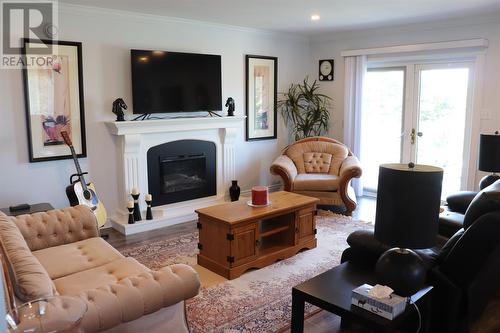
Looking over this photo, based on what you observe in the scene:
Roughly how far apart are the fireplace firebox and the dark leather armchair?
129 inches

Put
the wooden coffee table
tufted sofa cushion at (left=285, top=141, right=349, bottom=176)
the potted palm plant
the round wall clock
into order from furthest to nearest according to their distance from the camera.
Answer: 1. the round wall clock
2. the potted palm plant
3. tufted sofa cushion at (left=285, top=141, right=349, bottom=176)
4. the wooden coffee table

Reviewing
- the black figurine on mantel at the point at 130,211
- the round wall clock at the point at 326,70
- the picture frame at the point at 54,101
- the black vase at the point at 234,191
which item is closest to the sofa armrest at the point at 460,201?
the black vase at the point at 234,191

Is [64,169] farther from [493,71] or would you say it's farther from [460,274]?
[493,71]

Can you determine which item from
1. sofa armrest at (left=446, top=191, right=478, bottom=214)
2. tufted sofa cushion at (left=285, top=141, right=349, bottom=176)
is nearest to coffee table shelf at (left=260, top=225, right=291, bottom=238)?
sofa armrest at (left=446, top=191, right=478, bottom=214)

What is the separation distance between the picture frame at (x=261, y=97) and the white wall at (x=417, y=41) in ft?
3.02

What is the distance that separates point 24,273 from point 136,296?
0.53 meters

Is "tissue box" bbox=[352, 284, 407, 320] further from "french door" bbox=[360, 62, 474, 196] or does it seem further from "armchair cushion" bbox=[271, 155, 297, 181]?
"french door" bbox=[360, 62, 474, 196]

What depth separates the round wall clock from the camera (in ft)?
22.4

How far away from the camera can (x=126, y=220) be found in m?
4.95

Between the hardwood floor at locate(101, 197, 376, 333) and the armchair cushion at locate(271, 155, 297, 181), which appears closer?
the hardwood floor at locate(101, 197, 376, 333)

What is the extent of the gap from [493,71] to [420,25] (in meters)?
1.12

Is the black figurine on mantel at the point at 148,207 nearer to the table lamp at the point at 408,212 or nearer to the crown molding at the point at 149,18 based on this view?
the crown molding at the point at 149,18

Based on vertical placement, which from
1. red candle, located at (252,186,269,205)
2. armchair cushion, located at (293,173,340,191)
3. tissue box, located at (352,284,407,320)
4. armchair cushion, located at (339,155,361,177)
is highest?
armchair cushion, located at (339,155,361,177)

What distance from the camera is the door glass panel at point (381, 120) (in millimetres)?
6223
